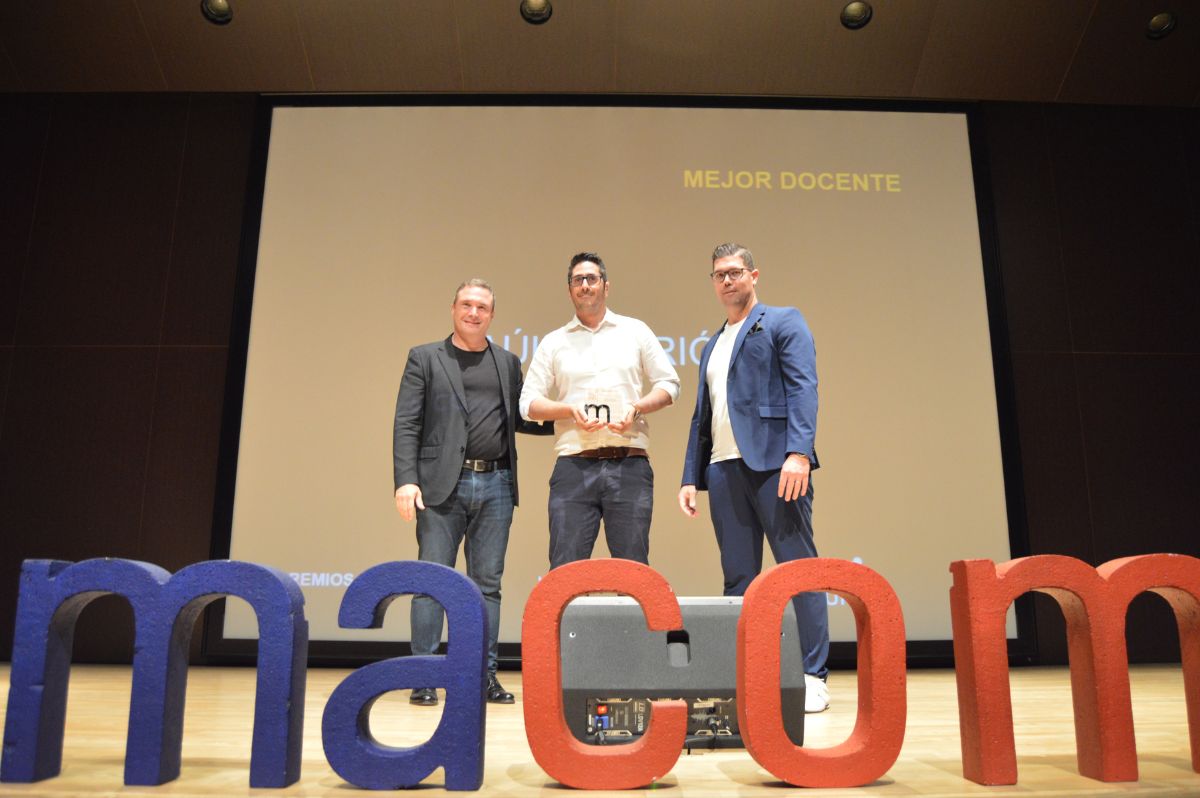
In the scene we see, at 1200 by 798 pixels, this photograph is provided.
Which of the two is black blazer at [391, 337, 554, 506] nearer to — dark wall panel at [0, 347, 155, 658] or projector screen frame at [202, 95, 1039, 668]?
projector screen frame at [202, 95, 1039, 668]

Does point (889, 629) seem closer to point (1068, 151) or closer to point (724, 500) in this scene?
point (724, 500)

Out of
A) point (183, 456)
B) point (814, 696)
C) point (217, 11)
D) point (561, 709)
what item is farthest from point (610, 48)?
point (561, 709)

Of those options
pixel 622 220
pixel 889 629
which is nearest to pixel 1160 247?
pixel 622 220

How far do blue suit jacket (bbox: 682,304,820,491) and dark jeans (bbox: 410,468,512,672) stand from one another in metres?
0.83

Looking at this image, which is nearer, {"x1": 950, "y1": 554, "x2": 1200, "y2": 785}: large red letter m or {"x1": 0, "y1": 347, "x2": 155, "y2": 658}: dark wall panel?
{"x1": 950, "y1": 554, "x2": 1200, "y2": 785}: large red letter m

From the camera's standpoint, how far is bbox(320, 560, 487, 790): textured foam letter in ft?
4.62

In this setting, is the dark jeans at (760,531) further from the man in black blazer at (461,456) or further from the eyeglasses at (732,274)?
the man in black blazer at (461,456)

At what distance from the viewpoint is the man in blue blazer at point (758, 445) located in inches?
100

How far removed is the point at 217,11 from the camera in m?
4.27

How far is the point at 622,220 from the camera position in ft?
13.9

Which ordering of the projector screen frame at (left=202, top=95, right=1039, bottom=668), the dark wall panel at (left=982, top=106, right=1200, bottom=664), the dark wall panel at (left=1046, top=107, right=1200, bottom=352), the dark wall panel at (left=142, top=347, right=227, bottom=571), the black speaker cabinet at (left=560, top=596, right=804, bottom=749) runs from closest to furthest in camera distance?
the black speaker cabinet at (left=560, top=596, right=804, bottom=749)
the projector screen frame at (left=202, top=95, right=1039, bottom=668)
the dark wall panel at (left=142, top=347, right=227, bottom=571)
the dark wall panel at (left=982, top=106, right=1200, bottom=664)
the dark wall panel at (left=1046, top=107, right=1200, bottom=352)

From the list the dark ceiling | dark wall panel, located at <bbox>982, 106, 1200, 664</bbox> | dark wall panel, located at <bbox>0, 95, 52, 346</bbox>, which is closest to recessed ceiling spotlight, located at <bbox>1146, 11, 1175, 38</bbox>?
the dark ceiling

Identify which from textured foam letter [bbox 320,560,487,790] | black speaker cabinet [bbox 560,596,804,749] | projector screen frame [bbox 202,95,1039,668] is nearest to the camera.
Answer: textured foam letter [bbox 320,560,487,790]

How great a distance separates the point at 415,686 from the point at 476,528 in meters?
1.43
